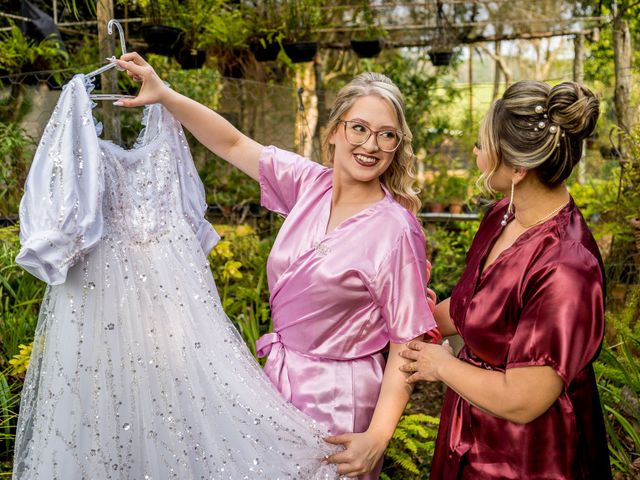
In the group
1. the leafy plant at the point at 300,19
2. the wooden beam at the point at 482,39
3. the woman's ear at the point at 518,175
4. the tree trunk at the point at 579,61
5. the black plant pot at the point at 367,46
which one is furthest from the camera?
the tree trunk at the point at 579,61

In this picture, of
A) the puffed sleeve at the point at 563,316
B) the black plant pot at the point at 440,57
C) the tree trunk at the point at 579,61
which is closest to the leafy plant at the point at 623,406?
the puffed sleeve at the point at 563,316

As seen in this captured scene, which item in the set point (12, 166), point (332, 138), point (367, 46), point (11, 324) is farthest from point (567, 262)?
point (367, 46)

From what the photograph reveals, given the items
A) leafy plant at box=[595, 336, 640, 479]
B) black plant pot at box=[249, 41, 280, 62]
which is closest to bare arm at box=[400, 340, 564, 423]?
leafy plant at box=[595, 336, 640, 479]

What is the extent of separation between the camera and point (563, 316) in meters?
1.54

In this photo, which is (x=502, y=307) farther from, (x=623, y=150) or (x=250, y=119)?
(x=250, y=119)

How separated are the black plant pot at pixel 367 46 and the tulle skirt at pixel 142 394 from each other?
587 centimetres

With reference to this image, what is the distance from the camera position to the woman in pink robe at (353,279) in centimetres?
193

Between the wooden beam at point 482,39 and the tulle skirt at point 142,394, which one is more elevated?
the wooden beam at point 482,39

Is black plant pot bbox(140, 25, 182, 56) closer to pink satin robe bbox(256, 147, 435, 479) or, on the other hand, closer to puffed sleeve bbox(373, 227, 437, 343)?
pink satin robe bbox(256, 147, 435, 479)

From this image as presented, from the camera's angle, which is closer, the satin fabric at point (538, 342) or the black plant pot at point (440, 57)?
the satin fabric at point (538, 342)

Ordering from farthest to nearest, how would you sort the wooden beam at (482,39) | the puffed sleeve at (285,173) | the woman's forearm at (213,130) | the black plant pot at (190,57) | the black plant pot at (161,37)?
A: 1. the wooden beam at (482,39)
2. the black plant pot at (190,57)
3. the black plant pot at (161,37)
4. the puffed sleeve at (285,173)
5. the woman's forearm at (213,130)

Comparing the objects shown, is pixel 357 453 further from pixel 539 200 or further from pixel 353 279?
pixel 539 200

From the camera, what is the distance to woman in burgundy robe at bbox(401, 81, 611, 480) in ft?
5.14

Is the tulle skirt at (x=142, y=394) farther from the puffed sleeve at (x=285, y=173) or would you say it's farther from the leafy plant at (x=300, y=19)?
the leafy plant at (x=300, y=19)
